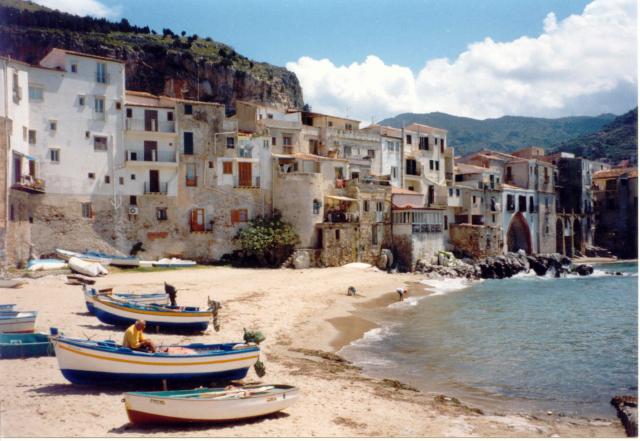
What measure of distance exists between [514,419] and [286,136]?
3944 cm

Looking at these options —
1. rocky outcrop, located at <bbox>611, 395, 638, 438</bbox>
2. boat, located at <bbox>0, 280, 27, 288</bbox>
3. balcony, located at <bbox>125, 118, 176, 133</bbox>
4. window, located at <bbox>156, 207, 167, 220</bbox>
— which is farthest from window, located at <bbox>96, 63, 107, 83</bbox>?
rocky outcrop, located at <bbox>611, 395, 638, 438</bbox>

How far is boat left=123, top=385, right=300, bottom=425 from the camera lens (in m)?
11.2

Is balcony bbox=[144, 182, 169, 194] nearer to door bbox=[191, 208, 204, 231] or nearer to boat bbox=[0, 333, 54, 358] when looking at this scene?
door bbox=[191, 208, 204, 231]

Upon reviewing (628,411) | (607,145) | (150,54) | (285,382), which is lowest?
(628,411)

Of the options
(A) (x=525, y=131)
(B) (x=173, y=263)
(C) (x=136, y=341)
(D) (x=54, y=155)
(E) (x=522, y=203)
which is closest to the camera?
(C) (x=136, y=341)

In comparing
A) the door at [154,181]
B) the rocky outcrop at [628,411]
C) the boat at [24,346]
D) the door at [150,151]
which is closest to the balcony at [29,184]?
the door at [154,181]

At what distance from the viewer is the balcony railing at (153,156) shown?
41.9 m

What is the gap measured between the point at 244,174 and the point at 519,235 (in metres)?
41.4

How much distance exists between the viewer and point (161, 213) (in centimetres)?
4262

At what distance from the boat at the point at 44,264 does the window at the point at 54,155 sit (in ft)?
25.5

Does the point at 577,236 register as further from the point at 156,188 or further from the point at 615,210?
the point at 156,188

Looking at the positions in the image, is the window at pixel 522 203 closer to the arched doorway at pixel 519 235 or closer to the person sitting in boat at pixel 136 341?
the arched doorway at pixel 519 235


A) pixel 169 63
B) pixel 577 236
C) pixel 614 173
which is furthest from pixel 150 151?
pixel 614 173

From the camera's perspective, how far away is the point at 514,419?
14.4 meters
